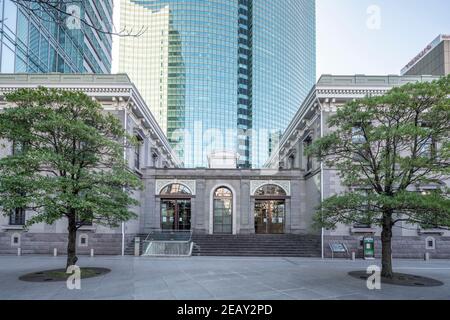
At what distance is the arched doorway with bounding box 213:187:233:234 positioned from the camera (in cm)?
3009

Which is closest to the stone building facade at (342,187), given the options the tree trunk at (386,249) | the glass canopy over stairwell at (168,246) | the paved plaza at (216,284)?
the paved plaza at (216,284)

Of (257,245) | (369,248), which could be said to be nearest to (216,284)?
(257,245)

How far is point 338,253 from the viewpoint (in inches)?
934

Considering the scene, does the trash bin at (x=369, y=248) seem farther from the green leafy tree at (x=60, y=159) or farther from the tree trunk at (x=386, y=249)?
the green leafy tree at (x=60, y=159)

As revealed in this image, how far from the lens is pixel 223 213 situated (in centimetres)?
3019

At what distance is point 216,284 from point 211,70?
111 m

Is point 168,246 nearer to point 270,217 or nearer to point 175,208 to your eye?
point 175,208

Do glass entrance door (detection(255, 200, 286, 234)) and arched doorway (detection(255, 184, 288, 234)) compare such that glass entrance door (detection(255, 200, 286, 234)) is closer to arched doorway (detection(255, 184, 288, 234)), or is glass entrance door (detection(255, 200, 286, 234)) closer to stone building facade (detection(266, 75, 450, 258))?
arched doorway (detection(255, 184, 288, 234))

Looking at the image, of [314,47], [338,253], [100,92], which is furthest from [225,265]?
[314,47]

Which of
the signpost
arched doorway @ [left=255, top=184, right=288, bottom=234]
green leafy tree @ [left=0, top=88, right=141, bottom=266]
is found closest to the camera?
green leafy tree @ [left=0, top=88, right=141, bottom=266]

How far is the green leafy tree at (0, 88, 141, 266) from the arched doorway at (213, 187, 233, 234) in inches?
562

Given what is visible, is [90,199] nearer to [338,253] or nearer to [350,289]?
[350,289]

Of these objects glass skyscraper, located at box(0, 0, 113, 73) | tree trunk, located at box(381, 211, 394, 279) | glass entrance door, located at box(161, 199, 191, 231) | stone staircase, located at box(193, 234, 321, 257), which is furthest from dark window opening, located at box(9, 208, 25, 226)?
tree trunk, located at box(381, 211, 394, 279)

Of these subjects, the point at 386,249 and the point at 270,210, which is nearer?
the point at 386,249
